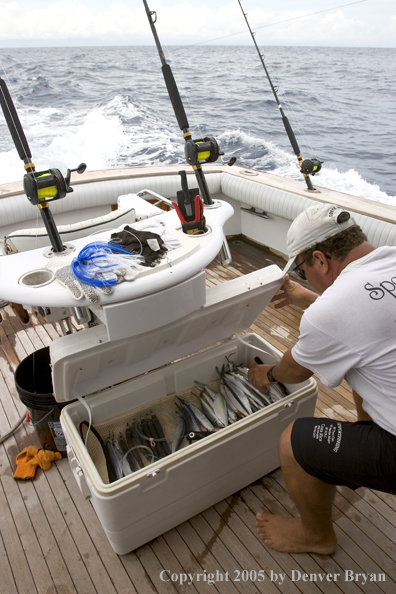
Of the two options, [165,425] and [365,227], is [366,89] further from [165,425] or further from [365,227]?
[165,425]

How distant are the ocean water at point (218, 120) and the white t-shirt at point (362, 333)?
1921mm

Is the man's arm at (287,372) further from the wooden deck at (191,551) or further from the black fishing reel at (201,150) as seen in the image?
the black fishing reel at (201,150)

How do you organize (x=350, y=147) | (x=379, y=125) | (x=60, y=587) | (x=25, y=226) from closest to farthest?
(x=60, y=587) < (x=25, y=226) < (x=350, y=147) < (x=379, y=125)

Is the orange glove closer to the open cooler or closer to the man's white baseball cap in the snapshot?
the open cooler

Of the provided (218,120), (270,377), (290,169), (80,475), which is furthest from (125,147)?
(80,475)

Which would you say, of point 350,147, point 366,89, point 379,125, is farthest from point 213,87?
point 350,147

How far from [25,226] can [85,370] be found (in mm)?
2435

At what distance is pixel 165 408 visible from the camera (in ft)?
6.35

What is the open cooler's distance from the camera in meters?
1.37

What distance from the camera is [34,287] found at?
1.31 meters

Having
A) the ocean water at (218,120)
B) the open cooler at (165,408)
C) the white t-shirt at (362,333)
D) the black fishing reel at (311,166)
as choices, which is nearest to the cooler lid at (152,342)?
the open cooler at (165,408)

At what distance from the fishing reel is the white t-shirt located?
978 millimetres

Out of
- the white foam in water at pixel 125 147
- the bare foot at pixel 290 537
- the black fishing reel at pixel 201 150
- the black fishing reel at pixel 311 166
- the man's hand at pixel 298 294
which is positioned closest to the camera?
the bare foot at pixel 290 537

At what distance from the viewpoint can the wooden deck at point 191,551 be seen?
1.45 meters
